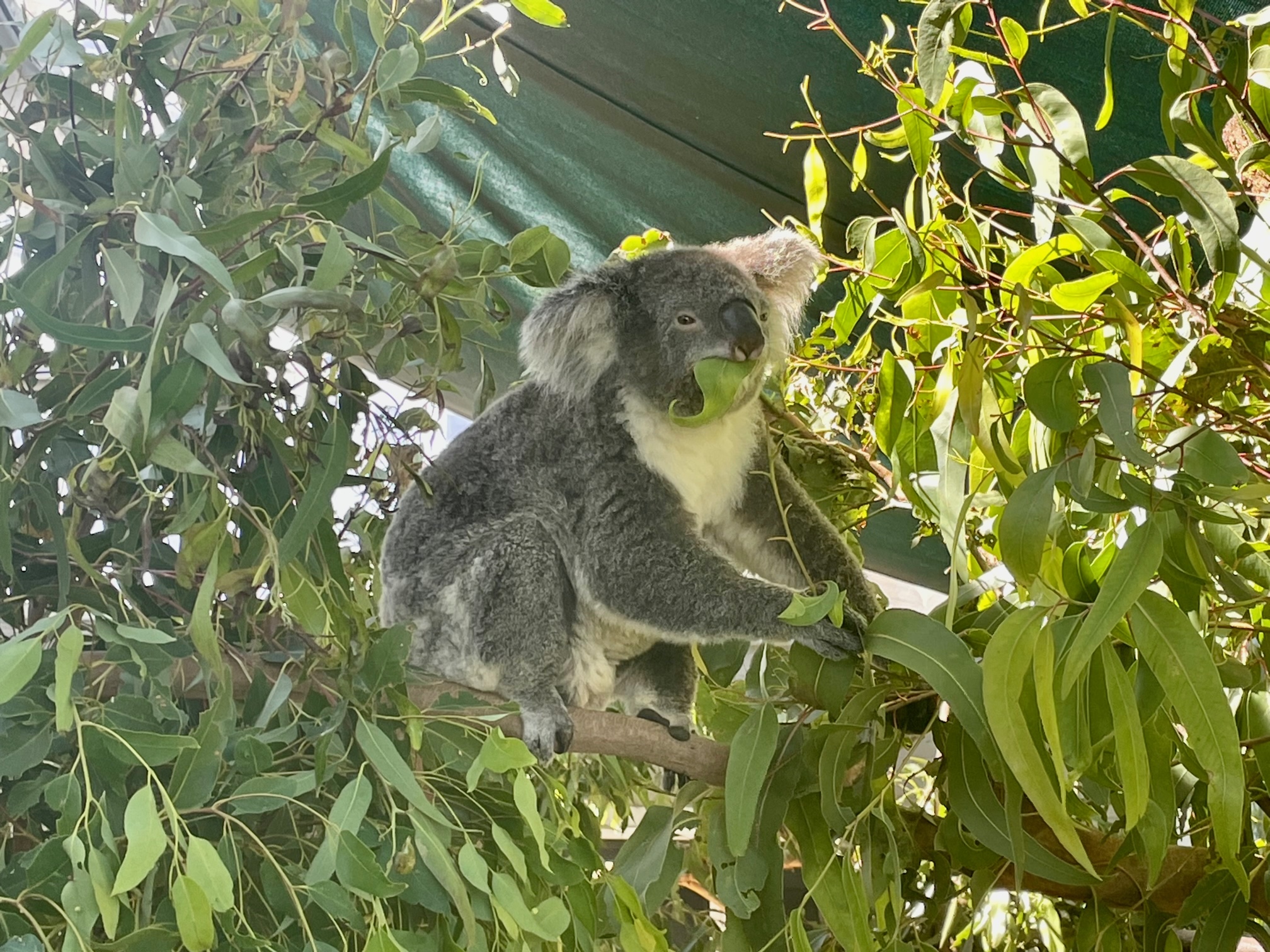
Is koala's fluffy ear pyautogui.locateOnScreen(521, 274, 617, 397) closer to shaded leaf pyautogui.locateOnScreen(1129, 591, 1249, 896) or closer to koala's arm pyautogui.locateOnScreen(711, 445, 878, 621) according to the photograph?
koala's arm pyautogui.locateOnScreen(711, 445, 878, 621)

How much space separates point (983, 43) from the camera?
1909mm

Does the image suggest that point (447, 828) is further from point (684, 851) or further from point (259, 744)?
point (684, 851)

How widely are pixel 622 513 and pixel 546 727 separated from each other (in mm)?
400

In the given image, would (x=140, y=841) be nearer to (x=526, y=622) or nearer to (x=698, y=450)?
(x=526, y=622)

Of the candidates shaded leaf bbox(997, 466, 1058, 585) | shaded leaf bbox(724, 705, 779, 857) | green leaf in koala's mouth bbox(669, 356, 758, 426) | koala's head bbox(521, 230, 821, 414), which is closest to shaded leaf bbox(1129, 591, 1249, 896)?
shaded leaf bbox(997, 466, 1058, 585)

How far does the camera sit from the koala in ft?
5.49

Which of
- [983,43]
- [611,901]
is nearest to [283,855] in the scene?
[611,901]

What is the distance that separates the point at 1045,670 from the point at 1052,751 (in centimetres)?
7

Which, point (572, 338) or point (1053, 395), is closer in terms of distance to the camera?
point (1053, 395)

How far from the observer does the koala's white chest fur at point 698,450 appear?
6.06ft

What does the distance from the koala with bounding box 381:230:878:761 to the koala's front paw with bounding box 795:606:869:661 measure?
0.55 feet

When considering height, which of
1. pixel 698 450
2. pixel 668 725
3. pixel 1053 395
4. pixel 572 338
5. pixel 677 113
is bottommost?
pixel 668 725

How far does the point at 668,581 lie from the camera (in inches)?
66.9

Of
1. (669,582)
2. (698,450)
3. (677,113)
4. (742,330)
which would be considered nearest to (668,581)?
(669,582)
